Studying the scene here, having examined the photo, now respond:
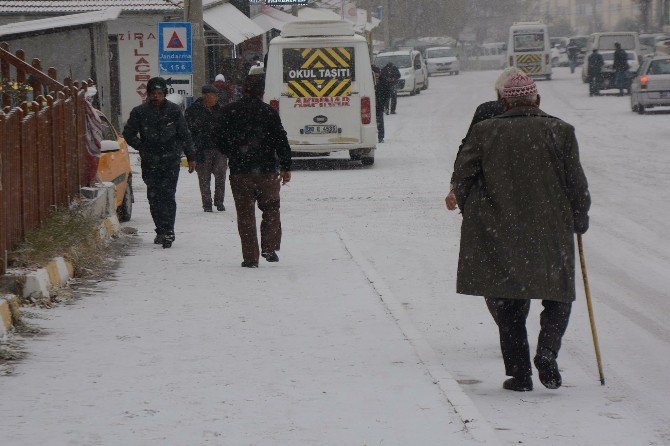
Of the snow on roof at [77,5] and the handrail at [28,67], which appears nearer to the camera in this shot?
the handrail at [28,67]

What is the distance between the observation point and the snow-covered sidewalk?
5891 mm

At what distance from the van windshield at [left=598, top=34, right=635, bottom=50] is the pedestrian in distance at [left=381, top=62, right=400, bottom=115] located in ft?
45.2

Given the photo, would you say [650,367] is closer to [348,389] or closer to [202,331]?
[348,389]

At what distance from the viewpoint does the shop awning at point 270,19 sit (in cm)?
4544

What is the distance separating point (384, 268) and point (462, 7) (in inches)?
4000

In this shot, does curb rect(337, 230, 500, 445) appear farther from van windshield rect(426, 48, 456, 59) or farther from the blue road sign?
van windshield rect(426, 48, 456, 59)

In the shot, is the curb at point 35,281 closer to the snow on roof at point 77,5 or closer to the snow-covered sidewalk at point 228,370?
the snow-covered sidewalk at point 228,370

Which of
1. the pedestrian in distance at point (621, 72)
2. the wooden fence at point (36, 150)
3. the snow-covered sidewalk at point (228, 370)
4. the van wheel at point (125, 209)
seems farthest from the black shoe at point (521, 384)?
the pedestrian in distance at point (621, 72)

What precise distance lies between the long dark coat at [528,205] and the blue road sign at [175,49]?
624 inches

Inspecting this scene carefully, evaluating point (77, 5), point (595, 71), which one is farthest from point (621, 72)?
point (77, 5)

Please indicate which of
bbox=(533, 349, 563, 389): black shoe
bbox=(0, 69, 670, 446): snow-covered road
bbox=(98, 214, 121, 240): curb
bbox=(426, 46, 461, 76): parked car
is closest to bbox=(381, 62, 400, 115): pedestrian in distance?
bbox=(0, 69, 670, 446): snow-covered road

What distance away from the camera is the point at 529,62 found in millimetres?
56938

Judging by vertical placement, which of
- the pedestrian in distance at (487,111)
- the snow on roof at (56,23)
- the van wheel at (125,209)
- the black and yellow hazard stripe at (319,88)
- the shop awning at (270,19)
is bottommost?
the van wheel at (125,209)

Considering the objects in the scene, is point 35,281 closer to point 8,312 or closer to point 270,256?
point 8,312
